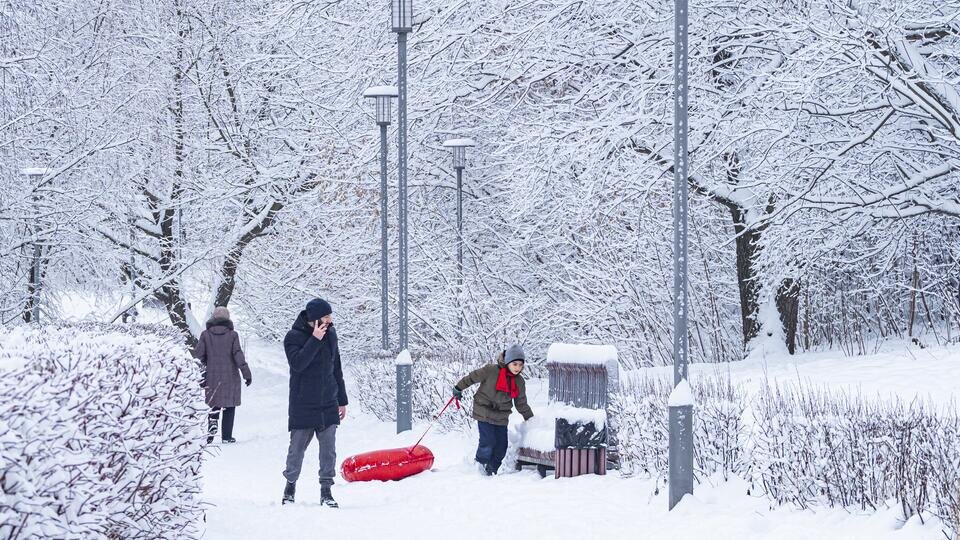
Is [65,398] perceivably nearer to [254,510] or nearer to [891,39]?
[254,510]

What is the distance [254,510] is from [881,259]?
9.72 m

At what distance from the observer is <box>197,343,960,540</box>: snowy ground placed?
24.5ft

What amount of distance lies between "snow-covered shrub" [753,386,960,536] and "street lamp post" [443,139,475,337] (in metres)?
12.3

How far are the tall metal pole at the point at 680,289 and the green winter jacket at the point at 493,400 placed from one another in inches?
111

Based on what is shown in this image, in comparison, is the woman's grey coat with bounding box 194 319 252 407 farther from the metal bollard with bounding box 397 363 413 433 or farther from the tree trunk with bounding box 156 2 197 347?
the tree trunk with bounding box 156 2 197 347

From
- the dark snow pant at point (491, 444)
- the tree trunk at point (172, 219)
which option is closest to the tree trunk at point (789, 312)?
the dark snow pant at point (491, 444)

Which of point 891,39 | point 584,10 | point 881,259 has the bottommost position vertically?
point 881,259

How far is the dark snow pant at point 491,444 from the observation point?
1098 centimetres

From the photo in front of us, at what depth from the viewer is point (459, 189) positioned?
20953 millimetres

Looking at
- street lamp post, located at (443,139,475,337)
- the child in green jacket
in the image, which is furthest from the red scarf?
street lamp post, located at (443,139,475,337)

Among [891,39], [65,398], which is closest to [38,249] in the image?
[891,39]

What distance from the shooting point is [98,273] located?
2366cm

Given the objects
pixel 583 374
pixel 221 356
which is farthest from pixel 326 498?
pixel 221 356

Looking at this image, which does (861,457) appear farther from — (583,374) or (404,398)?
(404,398)
